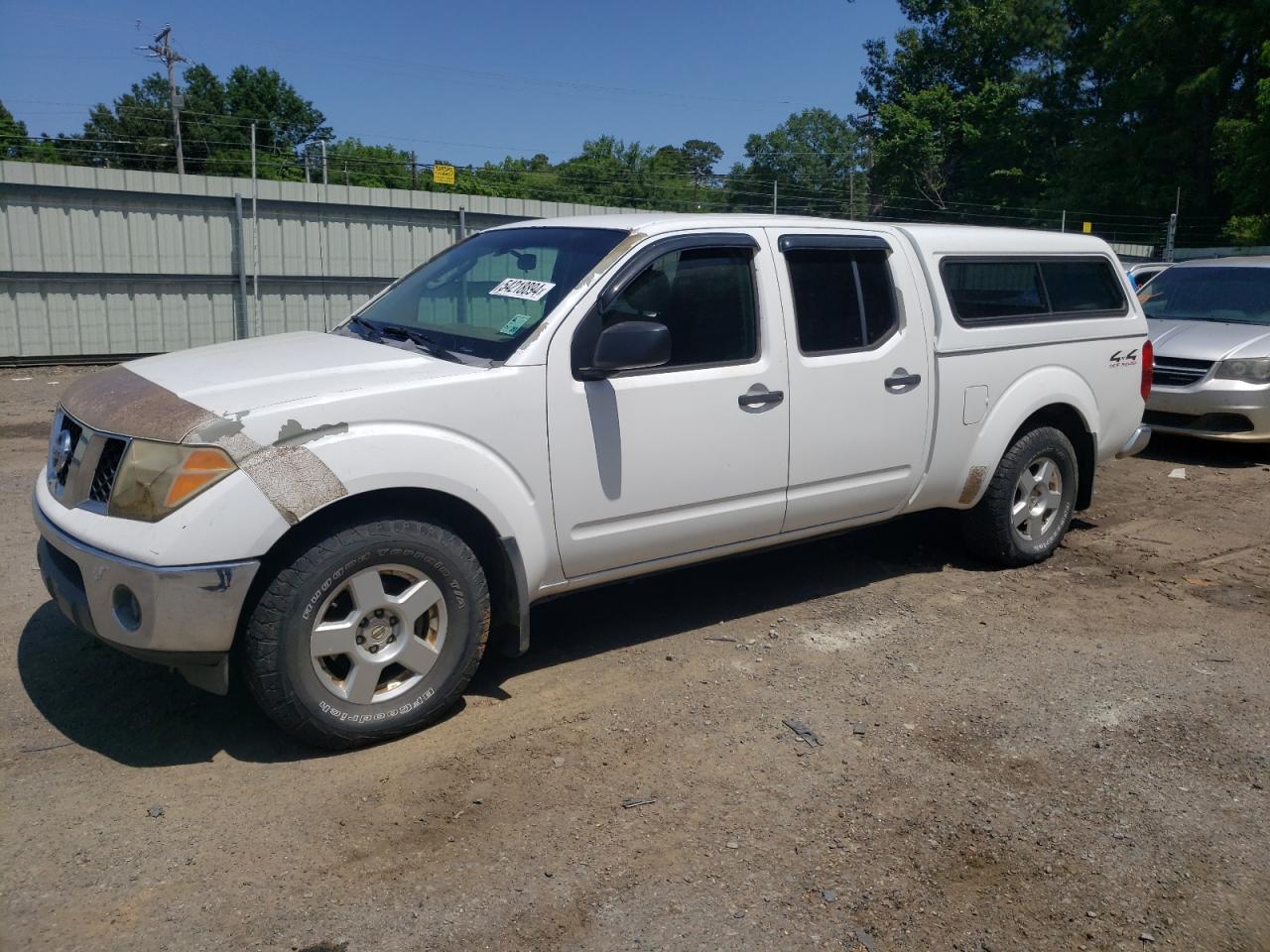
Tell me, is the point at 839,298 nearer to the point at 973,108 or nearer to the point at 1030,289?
the point at 1030,289

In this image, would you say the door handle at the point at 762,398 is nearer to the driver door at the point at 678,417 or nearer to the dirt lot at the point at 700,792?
the driver door at the point at 678,417

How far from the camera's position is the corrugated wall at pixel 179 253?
13.5 m

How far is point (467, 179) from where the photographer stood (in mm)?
34000

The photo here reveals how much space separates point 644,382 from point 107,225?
1213cm

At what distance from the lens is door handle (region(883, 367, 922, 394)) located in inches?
201

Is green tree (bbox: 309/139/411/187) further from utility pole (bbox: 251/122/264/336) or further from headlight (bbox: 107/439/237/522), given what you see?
headlight (bbox: 107/439/237/522)

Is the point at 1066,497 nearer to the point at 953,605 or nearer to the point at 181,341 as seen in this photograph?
the point at 953,605

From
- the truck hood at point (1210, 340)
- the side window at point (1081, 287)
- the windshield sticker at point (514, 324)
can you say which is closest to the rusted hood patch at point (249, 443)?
the windshield sticker at point (514, 324)

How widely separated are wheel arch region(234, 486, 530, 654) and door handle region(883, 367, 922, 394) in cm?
213

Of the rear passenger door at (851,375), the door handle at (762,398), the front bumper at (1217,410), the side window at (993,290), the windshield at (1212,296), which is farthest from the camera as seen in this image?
the windshield at (1212,296)

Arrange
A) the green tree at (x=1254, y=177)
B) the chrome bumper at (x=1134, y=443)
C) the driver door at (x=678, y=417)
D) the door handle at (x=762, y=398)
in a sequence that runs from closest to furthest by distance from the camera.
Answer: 1. the driver door at (x=678, y=417)
2. the door handle at (x=762, y=398)
3. the chrome bumper at (x=1134, y=443)
4. the green tree at (x=1254, y=177)

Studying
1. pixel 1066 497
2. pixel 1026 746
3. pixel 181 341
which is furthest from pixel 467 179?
pixel 1026 746

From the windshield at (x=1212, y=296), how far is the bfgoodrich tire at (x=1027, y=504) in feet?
15.9

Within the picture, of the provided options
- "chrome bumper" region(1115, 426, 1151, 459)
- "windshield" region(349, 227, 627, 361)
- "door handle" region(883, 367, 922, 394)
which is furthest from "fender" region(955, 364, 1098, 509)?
"windshield" region(349, 227, 627, 361)
